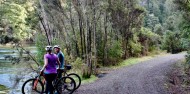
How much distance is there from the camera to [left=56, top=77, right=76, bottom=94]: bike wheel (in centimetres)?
1234

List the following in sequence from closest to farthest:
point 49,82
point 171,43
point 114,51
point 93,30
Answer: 1. point 49,82
2. point 93,30
3. point 114,51
4. point 171,43

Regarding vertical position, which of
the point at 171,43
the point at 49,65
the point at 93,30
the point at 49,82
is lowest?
the point at 171,43

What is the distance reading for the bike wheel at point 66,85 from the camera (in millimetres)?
12336

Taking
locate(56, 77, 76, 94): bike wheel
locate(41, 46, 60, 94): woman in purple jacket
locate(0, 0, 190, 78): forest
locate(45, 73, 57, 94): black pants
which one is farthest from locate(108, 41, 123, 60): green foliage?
locate(41, 46, 60, 94): woman in purple jacket

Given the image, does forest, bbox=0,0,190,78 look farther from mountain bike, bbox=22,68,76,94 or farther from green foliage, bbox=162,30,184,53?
green foliage, bbox=162,30,184,53

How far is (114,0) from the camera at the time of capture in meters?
26.5

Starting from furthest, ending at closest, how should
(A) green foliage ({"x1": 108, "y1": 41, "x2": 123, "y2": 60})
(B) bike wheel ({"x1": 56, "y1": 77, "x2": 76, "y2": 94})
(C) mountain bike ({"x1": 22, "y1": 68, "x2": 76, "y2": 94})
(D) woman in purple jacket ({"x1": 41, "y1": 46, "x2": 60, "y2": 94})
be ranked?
(A) green foliage ({"x1": 108, "y1": 41, "x2": 123, "y2": 60}), (B) bike wheel ({"x1": 56, "y1": 77, "x2": 76, "y2": 94}), (C) mountain bike ({"x1": 22, "y1": 68, "x2": 76, "y2": 94}), (D) woman in purple jacket ({"x1": 41, "y1": 46, "x2": 60, "y2": 94})

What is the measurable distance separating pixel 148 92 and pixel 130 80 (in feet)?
11.0

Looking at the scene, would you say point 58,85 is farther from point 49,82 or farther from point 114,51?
point 114,51

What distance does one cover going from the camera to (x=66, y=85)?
41.8 ft

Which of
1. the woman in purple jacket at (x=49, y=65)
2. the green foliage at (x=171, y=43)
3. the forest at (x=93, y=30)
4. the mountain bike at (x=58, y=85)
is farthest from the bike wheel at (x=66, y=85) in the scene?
the green foliage at (x=171, y=43)

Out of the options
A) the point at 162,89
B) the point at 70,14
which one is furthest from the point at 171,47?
the point at 162,89

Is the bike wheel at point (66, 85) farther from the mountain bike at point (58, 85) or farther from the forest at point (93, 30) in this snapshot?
the forest at point (93, 30)

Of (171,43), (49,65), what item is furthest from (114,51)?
(171,43)
